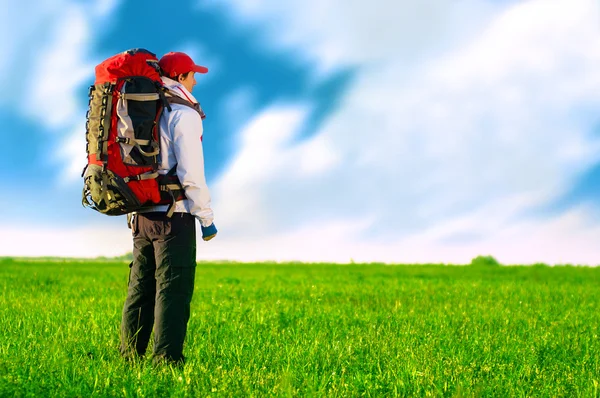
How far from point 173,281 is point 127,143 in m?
1.55

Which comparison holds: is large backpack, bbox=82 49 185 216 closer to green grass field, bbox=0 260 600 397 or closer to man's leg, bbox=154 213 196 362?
man's leg, bbox=154 213 196 362

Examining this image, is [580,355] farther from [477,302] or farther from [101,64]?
[101,64]

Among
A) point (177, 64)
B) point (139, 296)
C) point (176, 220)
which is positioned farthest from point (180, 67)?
point (139, 296)

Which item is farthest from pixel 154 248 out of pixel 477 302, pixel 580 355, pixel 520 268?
pixel 520 268

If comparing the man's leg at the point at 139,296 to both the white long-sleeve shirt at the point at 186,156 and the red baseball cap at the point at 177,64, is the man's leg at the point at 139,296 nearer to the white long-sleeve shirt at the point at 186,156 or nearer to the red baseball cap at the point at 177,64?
Result: the white long-sleeve shirt at the point at 186,156

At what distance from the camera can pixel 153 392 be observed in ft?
19.5

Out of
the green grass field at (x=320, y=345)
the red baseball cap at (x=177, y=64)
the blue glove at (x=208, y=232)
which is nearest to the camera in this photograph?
the green grass field at (x=320, y=345)

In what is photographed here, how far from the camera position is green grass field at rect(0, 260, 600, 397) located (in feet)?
21.0

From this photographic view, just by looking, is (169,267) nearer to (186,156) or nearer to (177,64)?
(186,156)

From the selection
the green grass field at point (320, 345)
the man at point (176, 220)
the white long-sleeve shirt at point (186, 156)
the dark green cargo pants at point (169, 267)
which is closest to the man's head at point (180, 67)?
the man at point (176, 220)

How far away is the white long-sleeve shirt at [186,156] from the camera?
21.2ft

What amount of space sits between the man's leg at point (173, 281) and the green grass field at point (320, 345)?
1.03 feet

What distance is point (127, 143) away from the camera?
6441 mm

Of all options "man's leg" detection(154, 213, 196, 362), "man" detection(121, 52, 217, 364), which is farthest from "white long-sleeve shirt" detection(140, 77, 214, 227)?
"man's leg" detection(154, 213, 196, 362)
